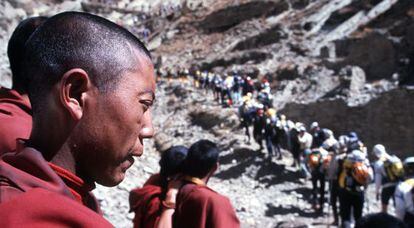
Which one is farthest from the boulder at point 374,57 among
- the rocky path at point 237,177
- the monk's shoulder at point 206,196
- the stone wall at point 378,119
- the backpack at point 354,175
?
the monk's shoulder at point 206,196

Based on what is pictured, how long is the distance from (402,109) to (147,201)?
13181 millimetres

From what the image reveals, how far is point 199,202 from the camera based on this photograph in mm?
2490

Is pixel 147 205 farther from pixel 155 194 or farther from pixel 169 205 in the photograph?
pixel 169 205

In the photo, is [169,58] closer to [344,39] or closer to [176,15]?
[176,15]

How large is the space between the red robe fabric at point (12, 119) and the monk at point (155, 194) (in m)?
1.09

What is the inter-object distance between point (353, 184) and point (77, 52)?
6395 millimetres

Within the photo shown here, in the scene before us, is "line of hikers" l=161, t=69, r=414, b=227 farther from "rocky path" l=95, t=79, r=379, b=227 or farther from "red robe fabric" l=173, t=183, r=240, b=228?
"red robe fabric" l=173, t=183, r=240, b=228

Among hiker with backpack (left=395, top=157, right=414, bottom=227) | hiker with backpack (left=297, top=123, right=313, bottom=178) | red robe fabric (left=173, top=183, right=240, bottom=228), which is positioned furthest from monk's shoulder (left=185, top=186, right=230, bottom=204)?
hiker with backpack (left=297, top=123, right=313, bottom=178)

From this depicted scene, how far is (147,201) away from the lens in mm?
2830

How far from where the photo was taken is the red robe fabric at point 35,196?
Answer: 83 cm

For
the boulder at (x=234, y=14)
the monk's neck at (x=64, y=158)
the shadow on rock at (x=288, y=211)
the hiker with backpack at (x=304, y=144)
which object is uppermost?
the boulder at (x=234, y=14)

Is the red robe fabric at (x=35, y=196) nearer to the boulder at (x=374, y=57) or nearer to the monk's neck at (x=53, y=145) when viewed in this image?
the monk's neck at (x=53, y=145)

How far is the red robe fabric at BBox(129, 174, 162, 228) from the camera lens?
2.75 meters

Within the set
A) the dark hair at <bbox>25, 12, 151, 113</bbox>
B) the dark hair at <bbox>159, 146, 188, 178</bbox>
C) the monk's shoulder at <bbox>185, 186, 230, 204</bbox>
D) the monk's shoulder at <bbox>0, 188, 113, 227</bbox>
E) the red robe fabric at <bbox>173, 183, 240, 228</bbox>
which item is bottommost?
the red robe fabric at <bbox>173, 183, 240, 228</bbox>
